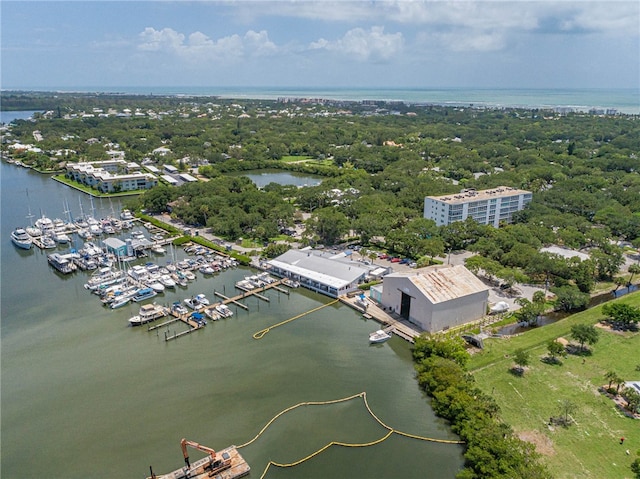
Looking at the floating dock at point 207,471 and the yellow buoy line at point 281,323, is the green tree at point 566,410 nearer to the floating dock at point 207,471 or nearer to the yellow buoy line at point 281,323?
the floating dock at point 207,471

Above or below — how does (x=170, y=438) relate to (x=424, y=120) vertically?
below

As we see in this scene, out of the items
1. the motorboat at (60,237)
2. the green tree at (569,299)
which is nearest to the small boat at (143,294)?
the motorboat at (60,237)

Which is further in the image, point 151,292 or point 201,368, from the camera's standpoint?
point 151,292

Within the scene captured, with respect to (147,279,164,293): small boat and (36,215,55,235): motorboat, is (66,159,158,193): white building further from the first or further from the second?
(147,279,164,293): small boat

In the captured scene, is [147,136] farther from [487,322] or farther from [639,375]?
[639,375]

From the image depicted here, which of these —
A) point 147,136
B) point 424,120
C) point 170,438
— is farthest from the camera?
point 424,120

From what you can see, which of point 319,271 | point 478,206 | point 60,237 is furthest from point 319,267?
point 60,237

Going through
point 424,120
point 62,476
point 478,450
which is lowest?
point 62,476

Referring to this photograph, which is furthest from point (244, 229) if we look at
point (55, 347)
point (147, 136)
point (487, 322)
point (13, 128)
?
point (13, 128)
